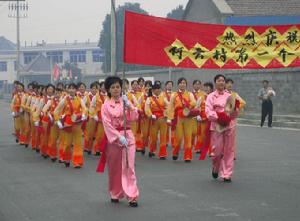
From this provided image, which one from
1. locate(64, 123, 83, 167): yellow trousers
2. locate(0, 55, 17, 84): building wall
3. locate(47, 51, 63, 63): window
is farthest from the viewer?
locate(47, 51, 63, 63): window

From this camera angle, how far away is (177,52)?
399 inches

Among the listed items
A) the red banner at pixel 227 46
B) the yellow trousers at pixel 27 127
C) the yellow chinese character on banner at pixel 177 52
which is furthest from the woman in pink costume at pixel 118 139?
the yellow trousers at pixel 27 127

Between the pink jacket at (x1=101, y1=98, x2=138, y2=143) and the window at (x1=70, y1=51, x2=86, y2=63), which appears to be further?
the window at (x1=70, y1=51, x2=86, y2=63)

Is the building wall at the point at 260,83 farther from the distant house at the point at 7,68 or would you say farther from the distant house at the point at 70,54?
the distant house at the point at 7,68

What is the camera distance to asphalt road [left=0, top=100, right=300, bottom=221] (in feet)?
25.2

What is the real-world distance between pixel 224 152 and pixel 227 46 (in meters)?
1.79

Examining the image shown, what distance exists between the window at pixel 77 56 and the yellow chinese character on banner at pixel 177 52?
96802 mm

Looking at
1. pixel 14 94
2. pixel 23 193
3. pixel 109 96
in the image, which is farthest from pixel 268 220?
pixel 14 94

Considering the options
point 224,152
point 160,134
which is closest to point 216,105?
point 224,152

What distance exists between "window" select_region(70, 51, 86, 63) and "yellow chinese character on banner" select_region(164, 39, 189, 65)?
96802 millimetres

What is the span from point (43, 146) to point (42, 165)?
1.57 metres

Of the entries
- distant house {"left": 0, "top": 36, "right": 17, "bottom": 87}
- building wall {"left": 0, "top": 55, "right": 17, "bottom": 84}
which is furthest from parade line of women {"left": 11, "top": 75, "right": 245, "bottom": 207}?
distant house {"left": 0, "top": 36, "right": 17, "bottom": 87}

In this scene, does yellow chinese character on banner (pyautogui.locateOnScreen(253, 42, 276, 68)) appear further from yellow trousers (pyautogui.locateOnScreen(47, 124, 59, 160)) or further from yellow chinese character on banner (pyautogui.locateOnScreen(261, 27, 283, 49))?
yellow trousers (pyautogui.locateOnScreen(47, 124, 59, 160))

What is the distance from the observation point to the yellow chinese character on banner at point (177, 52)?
33.0 ft
